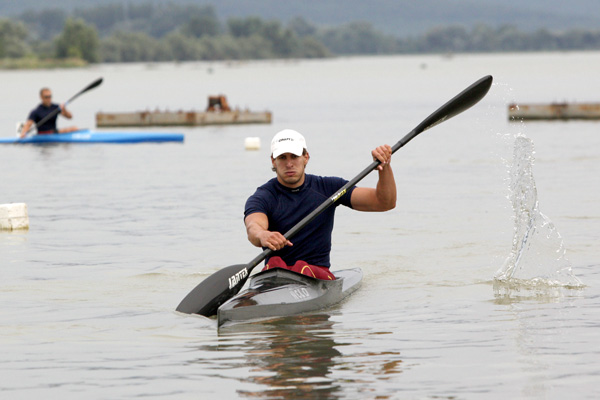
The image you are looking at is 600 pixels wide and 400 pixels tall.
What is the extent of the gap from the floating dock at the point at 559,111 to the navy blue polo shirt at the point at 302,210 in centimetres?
2822

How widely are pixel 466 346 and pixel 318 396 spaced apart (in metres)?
1.83

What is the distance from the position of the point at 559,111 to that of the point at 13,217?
2513 centimetres

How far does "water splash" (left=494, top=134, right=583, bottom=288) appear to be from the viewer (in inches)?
463

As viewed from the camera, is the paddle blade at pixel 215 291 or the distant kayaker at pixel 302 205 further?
the paddle blade at pixel 215 291

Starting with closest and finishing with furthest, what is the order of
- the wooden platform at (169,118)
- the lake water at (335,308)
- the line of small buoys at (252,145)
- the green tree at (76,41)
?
1. the lake water at (335,308)
2. the line of small buoys at (252,145)
3. the wooden platform at (169,118)
4. the green tree at (76,41)

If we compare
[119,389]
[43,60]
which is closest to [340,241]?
[119,389]

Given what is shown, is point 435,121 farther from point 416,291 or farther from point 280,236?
point 280,236

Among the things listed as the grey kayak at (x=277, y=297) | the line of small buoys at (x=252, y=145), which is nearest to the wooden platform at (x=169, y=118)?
the line of small buoys at (x=252, y=145)

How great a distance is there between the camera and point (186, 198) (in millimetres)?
19750

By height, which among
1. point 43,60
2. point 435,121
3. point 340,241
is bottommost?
point 340,241

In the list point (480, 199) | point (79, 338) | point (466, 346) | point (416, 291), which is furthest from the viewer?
point (480, 199)

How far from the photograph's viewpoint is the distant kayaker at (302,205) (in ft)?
32.9

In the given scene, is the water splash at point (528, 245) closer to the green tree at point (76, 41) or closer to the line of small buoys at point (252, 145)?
the line of small buoys at point (252, 145)

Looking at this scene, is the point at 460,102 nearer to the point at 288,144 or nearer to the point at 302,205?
the point at 302,205
